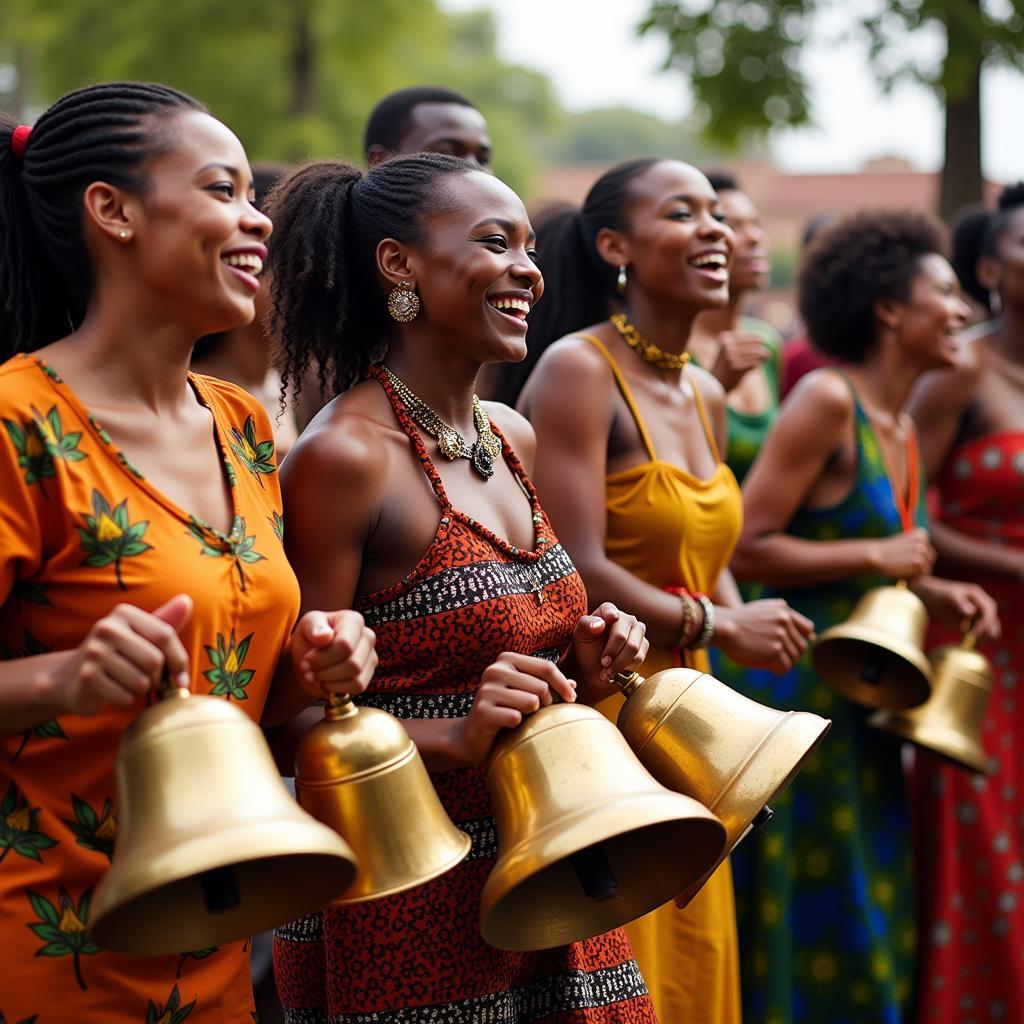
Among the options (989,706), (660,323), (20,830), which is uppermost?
(660,323)

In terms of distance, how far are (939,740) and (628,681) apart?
7.33 feet

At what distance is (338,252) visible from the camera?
2916 millimetres

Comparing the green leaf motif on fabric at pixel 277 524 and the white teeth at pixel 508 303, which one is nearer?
the green leaf motif on fabric at pixel 277 524

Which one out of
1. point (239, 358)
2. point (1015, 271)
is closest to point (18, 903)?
point (239, 358)

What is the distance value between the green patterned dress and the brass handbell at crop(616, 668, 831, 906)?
2174 mm

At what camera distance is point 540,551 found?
288 cm

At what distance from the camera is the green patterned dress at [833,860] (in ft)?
15.2

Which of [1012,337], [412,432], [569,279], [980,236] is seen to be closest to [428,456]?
[412,432]

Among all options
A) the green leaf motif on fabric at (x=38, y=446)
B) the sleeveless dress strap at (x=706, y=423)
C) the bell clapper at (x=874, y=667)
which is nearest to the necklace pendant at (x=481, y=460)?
the green leaf motif on fabric at (x=38, y=446)

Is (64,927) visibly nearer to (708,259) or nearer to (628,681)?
(628,681)

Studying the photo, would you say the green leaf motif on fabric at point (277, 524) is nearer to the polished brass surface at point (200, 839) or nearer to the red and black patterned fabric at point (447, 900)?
the red and black patterned fabric at point (447, 900)

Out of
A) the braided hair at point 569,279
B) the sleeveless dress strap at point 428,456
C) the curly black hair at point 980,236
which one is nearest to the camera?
the sleeveless dress strap at point 428,456

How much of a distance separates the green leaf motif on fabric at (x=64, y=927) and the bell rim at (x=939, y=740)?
9.94 ft

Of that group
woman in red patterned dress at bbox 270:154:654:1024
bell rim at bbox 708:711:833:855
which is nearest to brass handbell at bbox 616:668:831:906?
bell rim at bbox 708:711:833:855
